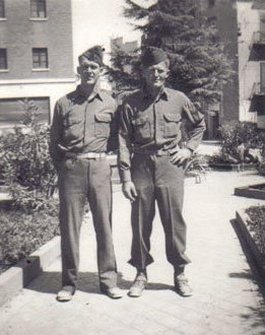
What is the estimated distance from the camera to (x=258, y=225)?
711 centimetres

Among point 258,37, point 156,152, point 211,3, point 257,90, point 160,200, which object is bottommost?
point 160,200

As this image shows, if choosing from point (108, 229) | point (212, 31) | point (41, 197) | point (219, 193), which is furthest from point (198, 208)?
point (212, 31)

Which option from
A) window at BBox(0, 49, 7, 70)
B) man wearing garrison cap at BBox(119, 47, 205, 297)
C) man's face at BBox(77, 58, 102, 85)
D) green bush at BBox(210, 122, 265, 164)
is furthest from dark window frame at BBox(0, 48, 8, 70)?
man wearing garrison cap at BBox(119, 47, 205, 297)

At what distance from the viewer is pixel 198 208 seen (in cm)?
1007

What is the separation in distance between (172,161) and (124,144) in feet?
1.60

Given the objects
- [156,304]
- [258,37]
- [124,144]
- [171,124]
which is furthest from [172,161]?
[258,37]

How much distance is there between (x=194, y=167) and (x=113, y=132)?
10472 mm

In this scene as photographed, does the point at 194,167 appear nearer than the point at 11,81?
Yes

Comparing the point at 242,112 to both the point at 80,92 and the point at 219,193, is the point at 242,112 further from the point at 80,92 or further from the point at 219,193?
the point at 80,92

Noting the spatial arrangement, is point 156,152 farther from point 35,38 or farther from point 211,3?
point 211,3

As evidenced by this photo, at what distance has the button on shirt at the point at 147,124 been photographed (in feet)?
15.9

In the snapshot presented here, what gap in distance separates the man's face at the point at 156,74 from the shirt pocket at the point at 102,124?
531mm

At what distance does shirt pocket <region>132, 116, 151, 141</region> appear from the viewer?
15.8ft

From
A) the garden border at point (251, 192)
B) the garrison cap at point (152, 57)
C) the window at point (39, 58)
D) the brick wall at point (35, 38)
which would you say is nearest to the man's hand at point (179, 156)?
the garrison cap at point (152, 57)
